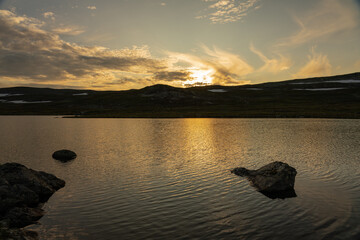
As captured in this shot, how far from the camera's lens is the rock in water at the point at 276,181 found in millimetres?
19094

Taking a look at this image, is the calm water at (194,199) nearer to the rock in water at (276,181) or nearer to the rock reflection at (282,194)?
the rock reflection at (282,194)

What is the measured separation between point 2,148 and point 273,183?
4155 centimetres

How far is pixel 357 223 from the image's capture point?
1363 centimetres

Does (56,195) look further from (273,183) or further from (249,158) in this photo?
(249,158)

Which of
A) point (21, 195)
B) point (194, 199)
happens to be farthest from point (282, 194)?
point (21, 195)

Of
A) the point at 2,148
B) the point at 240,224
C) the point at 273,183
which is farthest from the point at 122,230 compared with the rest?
the point at 2,148

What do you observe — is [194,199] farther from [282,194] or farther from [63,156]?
[63,156]

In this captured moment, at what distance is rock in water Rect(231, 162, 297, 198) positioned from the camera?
19.1 m

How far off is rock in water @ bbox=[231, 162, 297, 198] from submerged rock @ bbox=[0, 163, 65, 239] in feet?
51.9

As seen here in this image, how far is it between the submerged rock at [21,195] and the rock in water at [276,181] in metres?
15.8

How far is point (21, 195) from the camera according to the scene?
682 inches

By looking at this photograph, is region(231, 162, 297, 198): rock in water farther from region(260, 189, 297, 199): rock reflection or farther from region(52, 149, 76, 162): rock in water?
region(52, 149, 76, 162): rock in water

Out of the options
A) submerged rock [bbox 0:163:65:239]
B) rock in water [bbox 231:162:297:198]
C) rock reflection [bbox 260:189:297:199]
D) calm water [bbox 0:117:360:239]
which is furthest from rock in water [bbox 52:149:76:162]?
rock reflection [bbox 260:189:297:199]

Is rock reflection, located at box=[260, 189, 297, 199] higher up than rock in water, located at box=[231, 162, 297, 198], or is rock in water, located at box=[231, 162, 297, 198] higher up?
rock in water, located at box=[231, 162, 297, 198]
